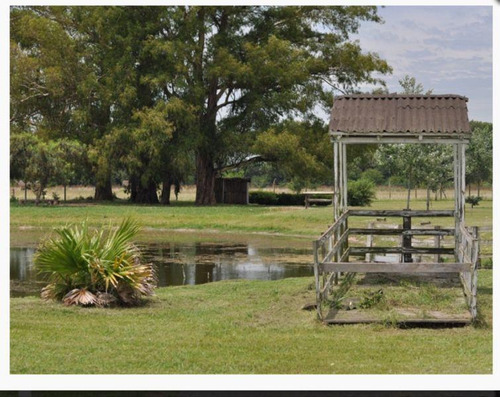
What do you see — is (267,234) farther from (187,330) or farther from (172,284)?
(187,330)

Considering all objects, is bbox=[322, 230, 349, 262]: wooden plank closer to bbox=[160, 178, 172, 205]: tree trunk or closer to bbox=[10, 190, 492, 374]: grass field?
bbox=[10, 190, 492, 374]: grass field

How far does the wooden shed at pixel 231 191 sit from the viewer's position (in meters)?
51.1

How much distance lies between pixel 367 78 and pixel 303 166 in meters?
7.79

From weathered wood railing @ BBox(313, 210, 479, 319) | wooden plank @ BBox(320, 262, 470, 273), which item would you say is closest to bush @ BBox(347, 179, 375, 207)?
weathered wood railing @ BBox(313, 210, 479, 319)

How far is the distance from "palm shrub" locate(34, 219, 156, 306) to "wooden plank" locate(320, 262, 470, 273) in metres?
3.61

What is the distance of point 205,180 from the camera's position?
50.2m

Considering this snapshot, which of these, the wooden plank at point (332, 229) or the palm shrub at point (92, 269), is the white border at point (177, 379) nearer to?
the wooden plank at point (332, 229)

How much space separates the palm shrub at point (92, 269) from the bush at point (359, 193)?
3295 cm

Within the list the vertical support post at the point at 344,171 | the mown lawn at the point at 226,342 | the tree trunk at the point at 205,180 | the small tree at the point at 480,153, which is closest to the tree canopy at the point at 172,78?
the tree trunk at the point at 205,180

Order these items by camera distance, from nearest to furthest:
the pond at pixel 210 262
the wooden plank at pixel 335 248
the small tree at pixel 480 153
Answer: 1. the wooden plank at pixel 335 248
2. the pond at pixel 210 262
3. the small tree at pixel 480 153

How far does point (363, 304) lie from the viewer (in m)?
13.2

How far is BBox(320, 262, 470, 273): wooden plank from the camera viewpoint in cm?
1223

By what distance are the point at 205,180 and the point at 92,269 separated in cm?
3633

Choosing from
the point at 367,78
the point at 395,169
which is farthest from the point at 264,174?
the point at 395,169
